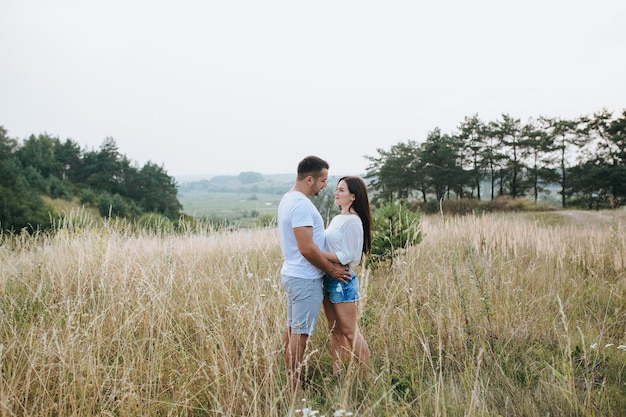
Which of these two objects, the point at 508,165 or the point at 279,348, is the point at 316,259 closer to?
the point at 279,348

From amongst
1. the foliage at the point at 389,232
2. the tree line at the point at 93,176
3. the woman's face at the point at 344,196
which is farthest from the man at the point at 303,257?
the tree line at the point at 93,176

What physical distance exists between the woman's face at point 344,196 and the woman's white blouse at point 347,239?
0.47ft

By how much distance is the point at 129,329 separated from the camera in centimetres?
333

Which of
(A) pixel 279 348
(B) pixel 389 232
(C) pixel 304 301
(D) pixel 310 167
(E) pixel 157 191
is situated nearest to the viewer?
(C) pixel 304 301

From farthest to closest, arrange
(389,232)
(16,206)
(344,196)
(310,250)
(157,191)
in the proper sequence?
(157,191), (16,206), (389,232), (344,196), (310,250)

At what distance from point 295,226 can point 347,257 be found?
45cm

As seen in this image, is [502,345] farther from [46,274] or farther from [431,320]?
[46,274]

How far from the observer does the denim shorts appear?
9.60 feet

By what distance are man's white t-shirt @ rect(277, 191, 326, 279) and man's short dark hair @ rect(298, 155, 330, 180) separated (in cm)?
16

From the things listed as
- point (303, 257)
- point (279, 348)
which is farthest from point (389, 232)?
point (303, 257)

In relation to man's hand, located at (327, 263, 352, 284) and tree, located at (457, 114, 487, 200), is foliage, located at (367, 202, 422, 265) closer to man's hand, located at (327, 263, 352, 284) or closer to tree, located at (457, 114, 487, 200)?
man's hand, located at (327, 263, 352, 284)

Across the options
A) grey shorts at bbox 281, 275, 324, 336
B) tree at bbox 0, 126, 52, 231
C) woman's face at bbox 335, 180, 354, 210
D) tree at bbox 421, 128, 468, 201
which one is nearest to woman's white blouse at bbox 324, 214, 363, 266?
woman's face at bbox 335, 180, 354, 210

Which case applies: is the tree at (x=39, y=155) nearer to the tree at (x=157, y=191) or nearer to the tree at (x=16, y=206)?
the tree at (x=157, y=191)

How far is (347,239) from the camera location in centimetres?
288
